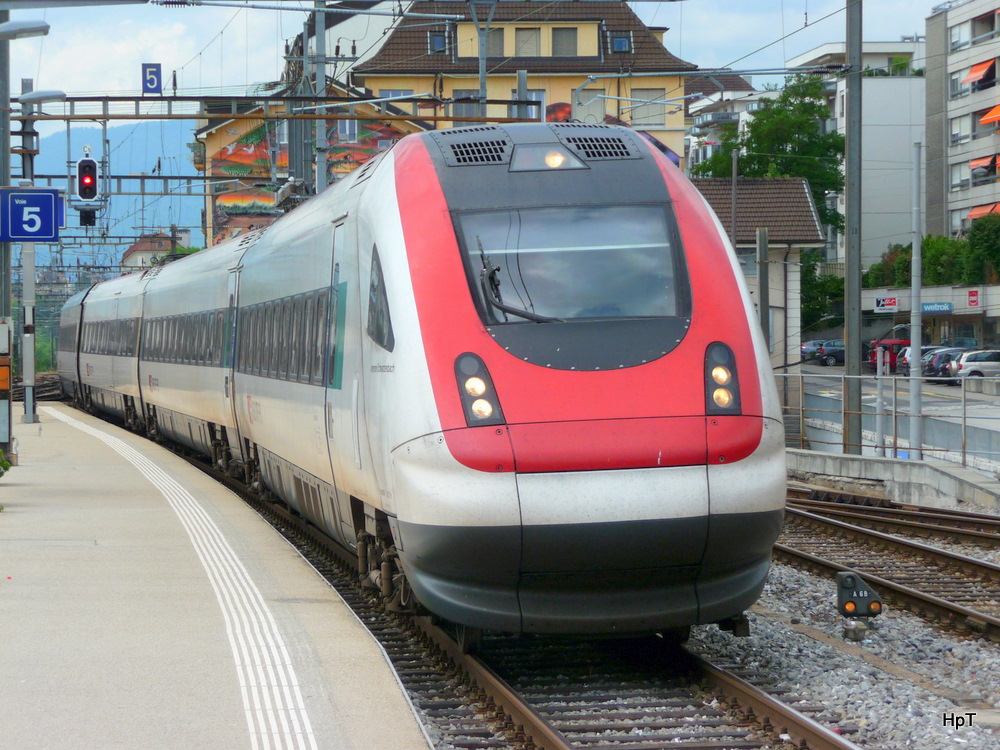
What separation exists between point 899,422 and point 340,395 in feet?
54.2

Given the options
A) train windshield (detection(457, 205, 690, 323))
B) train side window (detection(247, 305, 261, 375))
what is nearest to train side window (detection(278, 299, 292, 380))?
train side window (detection(247, 305, 261, 375))

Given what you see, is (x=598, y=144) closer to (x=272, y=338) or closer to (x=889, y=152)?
(x=272, y=338)

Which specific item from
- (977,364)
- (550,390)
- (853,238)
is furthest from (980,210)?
(550,390)

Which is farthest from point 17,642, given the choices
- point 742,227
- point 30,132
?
point 742,227

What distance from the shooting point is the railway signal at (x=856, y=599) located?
29.1 feet

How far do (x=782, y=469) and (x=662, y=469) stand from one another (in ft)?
2.55

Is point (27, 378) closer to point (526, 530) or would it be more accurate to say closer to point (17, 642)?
point (17, 642)

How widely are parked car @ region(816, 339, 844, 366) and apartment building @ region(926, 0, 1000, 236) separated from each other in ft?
26.6

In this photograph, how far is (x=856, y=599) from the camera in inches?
351

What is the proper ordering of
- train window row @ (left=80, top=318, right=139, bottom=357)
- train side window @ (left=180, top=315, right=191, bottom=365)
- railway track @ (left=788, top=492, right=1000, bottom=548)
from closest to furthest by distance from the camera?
railway track @ (left=788, top=492, right=1000, bottom=548) → train side window @ (left=180, top=315, right=191, bottom=365) → train window row @ (left=80, top=318, right=139, bottom=357)

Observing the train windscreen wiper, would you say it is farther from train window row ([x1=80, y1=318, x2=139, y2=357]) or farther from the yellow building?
the yellow building

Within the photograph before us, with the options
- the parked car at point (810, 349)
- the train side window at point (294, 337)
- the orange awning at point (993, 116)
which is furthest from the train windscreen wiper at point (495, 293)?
the parked car at point (810, 349)

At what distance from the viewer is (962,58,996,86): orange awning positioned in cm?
6075

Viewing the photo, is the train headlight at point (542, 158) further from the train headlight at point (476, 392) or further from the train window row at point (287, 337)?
the train window row at point (287, 337)
